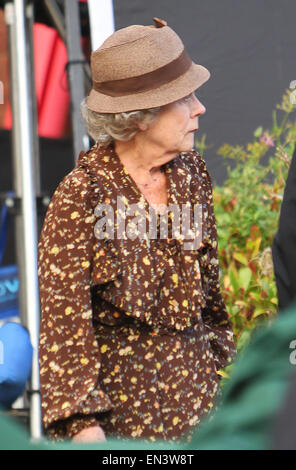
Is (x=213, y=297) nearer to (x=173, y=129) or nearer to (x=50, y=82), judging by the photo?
(x=173, y=129)

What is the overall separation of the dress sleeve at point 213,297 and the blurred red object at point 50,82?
2035mm

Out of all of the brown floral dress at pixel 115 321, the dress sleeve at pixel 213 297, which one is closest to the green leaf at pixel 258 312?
the dress sleeve at pixel 213 297

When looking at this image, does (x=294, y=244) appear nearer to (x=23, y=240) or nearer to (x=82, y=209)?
(x=82, y=209)

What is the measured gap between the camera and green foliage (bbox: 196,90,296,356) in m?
3.10

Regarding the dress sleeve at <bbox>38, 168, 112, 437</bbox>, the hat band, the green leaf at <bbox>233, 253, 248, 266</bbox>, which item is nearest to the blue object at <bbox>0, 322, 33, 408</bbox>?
the green leaf at <bbox>233, 253, 248, 266</bbox>

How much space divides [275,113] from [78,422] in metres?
2.25

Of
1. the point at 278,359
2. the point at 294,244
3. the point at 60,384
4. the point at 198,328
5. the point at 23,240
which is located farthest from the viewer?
the point at 23,240

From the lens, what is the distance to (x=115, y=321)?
6.50 ft

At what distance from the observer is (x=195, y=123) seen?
2152 mm

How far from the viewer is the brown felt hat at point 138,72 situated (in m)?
2.08

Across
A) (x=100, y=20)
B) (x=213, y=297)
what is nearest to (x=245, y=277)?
(x=213, y=297)

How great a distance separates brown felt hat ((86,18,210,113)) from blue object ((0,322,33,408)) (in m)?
1.29

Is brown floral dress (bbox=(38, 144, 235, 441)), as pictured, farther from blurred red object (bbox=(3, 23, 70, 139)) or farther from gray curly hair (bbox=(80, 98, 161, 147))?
blurred red object (bbox=(3, 23, 70, 139))

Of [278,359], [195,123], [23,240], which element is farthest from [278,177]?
[278,359]
